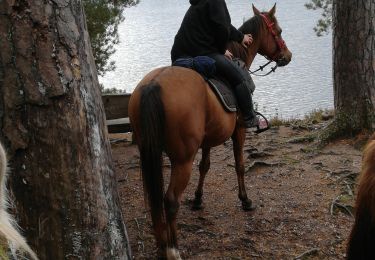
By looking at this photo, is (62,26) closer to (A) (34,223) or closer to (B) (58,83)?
(B) (58,83)

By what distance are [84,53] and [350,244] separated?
164 cm

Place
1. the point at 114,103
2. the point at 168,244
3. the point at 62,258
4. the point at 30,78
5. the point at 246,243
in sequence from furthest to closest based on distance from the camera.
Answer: the point at 114,103 < the point at 246,243 < the point at 168,244 < the point at 62,258 < the point at 30,78

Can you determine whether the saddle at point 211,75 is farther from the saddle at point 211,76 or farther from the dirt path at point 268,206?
the dirt path at point 268,206

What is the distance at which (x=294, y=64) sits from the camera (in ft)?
79.0

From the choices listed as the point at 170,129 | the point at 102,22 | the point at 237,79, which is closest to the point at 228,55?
the point at 237,79

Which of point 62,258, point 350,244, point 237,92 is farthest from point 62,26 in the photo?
point 237,92

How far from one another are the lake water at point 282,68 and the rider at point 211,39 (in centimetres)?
955

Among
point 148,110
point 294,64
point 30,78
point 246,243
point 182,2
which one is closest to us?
point 30,78

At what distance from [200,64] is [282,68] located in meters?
19.8

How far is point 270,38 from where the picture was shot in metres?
6.54

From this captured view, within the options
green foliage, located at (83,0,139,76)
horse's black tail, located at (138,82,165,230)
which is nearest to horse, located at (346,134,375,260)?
horse's black tail, located at (138,82,165,230)

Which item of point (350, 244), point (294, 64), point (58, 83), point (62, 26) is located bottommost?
point (294, 64)

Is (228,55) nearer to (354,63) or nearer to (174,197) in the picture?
(174,197)

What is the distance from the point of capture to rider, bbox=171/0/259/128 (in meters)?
5.00
